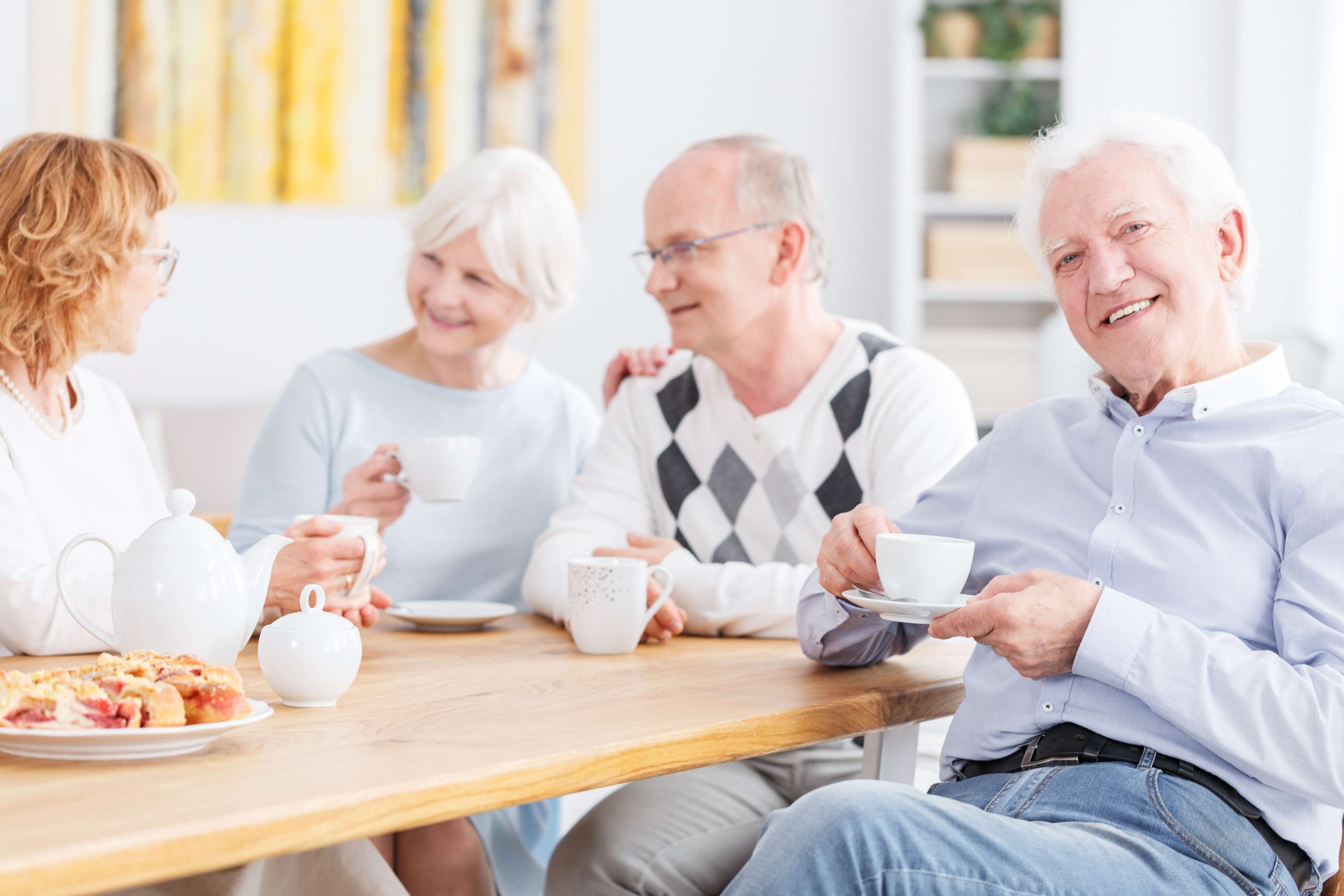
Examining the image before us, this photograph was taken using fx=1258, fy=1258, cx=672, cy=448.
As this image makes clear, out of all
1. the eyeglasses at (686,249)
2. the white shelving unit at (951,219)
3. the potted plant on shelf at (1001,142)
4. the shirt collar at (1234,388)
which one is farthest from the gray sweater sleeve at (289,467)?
the potted plant on shelf at (1001,142)

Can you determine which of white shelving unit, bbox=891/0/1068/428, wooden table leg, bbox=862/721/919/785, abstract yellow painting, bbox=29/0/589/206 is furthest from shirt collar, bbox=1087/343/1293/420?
abstract yellow painting, bbox=29/0/589/206

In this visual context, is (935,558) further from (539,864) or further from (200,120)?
(200,120)

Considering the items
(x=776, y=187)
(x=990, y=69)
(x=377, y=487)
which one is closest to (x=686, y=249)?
(x=776, y=187)

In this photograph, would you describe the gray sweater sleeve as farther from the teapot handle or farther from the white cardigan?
the teapot handle

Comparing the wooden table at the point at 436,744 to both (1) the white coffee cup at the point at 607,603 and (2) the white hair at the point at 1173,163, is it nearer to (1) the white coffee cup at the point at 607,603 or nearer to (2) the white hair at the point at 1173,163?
(1) the white coffee cup at the point at 607,603

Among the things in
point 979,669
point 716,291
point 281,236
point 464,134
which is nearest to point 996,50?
point 464,134

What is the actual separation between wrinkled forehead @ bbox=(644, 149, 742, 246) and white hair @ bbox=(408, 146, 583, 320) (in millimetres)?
244

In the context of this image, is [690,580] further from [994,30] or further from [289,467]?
[994,30]

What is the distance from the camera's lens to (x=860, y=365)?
192cm

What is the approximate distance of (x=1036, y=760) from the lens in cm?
127

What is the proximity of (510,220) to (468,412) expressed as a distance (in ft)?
1.11

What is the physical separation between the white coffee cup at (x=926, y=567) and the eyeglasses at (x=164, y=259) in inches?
39.1

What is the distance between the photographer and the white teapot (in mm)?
1119

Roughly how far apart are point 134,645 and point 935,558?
734 mm
